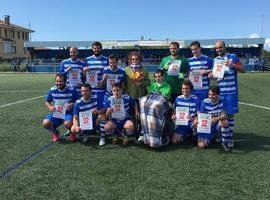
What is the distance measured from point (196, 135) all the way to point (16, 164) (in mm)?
3096

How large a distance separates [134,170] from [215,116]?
1952 mm

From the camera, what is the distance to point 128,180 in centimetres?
466

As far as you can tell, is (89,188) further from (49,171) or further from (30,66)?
(30,66)

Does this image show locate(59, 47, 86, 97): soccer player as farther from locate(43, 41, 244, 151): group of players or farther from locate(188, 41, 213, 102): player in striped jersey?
locate(188, 41, 213, 102): player in striped jersey

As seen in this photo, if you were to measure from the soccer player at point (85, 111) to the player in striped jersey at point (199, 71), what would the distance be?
1.78 meters

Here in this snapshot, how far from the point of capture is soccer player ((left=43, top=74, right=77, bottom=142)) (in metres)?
6.95

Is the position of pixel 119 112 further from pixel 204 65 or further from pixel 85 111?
pixel 204 65

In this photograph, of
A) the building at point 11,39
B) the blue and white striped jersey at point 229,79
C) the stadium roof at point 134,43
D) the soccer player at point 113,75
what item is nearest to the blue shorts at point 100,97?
the soccer player at point 113,75

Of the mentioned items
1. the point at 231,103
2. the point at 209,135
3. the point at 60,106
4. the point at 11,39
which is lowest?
the point at 209,135

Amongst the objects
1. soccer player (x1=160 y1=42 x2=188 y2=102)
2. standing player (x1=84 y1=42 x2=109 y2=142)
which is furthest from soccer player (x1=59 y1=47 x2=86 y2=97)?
soccer player (x1=160 y1=42 x2=188 y2=102)

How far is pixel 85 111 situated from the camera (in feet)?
21.7

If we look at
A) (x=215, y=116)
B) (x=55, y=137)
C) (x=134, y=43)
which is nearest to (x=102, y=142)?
(x=55, y=137)

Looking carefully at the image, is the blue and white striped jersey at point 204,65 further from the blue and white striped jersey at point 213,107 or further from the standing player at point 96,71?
the standing player at point 96,71

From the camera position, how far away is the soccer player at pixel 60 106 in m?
6.95
